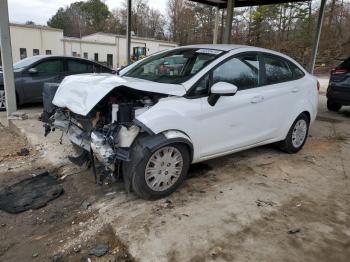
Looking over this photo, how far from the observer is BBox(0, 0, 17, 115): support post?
640 cm

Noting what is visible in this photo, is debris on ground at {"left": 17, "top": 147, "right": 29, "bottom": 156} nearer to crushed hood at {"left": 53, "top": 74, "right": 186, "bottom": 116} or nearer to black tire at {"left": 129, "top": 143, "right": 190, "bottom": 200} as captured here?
crushed hood at {"left": 53, "top": 74, "right": 186, "bottom": 116}

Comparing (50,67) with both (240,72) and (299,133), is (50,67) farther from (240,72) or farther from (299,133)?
(299,133)

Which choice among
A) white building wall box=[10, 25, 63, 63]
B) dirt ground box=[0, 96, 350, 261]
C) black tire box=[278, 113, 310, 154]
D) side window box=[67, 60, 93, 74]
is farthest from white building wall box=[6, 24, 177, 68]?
dirt ground box=[0, 96, 350, 261]

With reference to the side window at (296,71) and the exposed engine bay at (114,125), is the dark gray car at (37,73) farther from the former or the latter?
the exposed engine bay at (114,125)

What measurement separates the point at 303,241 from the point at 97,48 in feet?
128

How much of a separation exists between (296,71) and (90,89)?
10.8ft

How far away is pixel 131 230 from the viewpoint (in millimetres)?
3129

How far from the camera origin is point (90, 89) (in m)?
3.59

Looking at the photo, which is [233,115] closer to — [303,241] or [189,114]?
[189,114]

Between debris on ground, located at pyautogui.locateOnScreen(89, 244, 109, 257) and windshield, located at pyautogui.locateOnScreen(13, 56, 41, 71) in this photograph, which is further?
windshield, located at pyautogui.locateOnScreen(13, 56, 41, 71)

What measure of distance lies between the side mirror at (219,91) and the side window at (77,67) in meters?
5.91

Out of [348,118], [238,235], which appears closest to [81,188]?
[238,235]

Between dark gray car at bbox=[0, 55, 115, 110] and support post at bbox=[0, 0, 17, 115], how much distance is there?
1075 millimetres

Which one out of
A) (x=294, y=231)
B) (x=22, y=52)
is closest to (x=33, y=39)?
(x=22, y=52)
